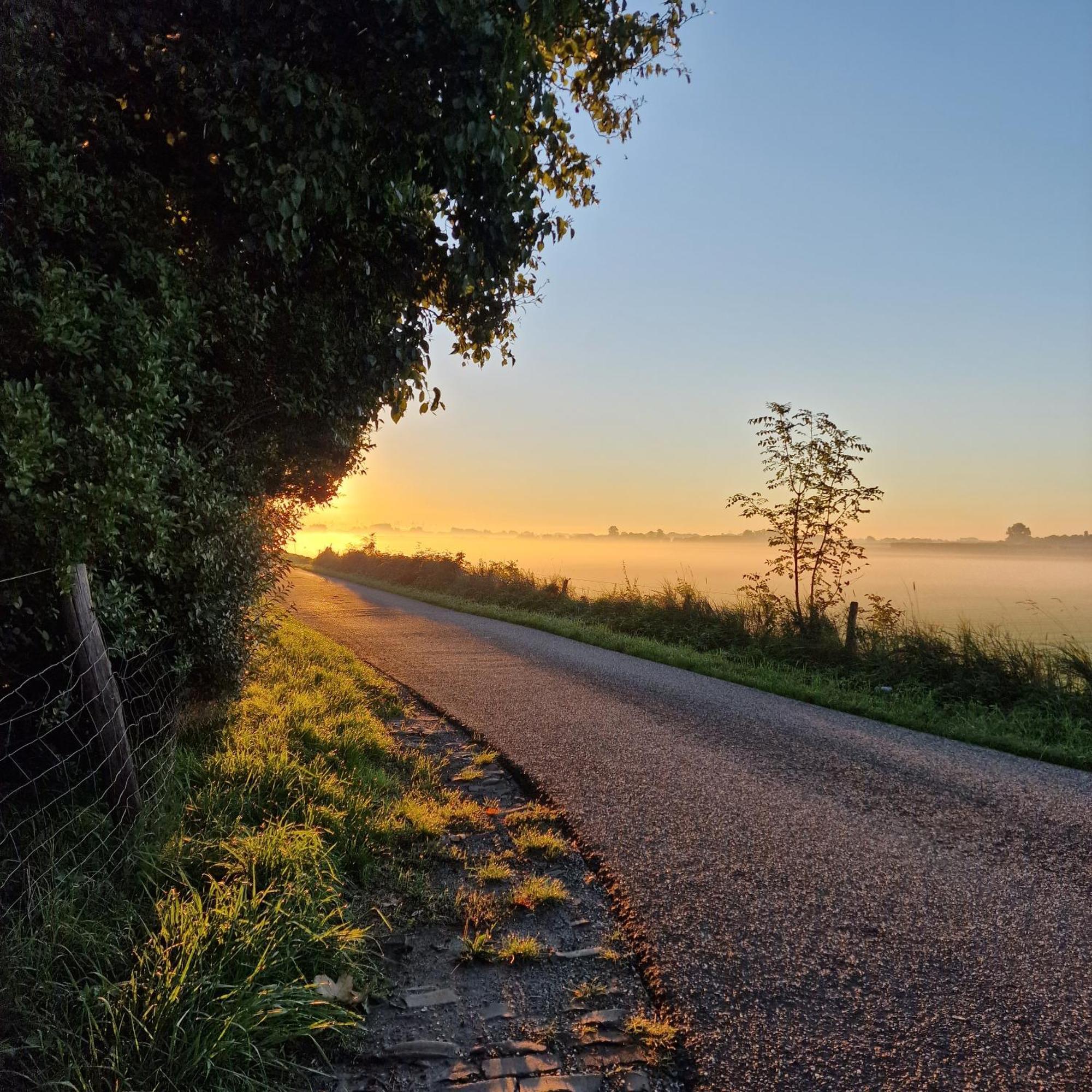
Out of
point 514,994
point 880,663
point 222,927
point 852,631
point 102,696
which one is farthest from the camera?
point 852,631

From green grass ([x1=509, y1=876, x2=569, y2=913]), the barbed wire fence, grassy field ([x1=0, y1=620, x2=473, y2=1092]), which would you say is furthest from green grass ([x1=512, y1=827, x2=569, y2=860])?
the barbed wire fence

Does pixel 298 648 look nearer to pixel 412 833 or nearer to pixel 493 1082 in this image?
pixel 412 833

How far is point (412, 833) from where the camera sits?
4.03 meters

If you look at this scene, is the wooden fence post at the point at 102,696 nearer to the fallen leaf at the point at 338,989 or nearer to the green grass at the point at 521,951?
the fallen leaf at the point at 338,989

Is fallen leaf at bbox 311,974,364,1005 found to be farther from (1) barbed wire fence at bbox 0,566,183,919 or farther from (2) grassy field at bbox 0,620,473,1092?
(1) barbed wire fence at bbox 0,566,183,919

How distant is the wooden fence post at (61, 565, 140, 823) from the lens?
340 cm

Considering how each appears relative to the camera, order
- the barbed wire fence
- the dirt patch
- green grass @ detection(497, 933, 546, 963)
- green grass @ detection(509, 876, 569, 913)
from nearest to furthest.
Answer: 1. the dirt patch
2. green grass @ detection(497, 933, 546, 963)
3. the barbed wire fence
4. green grass @ detection(509, 876, 569, 913)

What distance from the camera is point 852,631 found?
35.1 feet

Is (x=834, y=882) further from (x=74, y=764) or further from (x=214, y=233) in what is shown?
(x=214, y=233)

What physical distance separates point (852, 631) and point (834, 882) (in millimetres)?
7788

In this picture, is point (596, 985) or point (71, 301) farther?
point (71, 301)

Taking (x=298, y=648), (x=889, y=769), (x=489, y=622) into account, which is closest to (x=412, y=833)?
(x=889, y=769)

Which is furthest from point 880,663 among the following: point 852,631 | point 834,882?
point 834,882

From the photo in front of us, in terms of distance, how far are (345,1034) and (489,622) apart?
12101 mm
